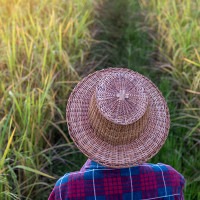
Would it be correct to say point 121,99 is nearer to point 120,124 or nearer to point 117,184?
point 120,124

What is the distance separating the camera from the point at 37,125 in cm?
172

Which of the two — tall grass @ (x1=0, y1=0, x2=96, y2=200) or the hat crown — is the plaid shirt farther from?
tall grass @ (x1=0, y1=0, x2=96, y2=200)

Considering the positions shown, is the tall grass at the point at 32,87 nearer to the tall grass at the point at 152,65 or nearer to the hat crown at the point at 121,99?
the tall grass at the point at 152,65

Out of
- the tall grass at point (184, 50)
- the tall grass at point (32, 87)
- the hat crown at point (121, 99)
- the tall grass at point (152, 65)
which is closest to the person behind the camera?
the hat crown at point (121, 99)

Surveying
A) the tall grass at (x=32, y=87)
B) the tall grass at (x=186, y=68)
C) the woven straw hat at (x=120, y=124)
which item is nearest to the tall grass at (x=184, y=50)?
the tall grass at (x=186, y=68)

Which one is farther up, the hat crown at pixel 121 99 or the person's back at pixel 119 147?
the hat crown at pixel 121 99

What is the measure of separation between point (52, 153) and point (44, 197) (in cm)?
34

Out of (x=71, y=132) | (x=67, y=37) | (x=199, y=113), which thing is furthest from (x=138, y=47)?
(x=71, y=132)

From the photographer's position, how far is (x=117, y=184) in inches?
38.2

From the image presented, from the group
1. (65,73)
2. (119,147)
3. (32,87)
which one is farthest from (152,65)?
(119,147)

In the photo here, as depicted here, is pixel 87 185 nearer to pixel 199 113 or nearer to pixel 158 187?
pixel 158 187

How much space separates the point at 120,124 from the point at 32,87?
122 cm

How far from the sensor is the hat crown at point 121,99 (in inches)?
36.6

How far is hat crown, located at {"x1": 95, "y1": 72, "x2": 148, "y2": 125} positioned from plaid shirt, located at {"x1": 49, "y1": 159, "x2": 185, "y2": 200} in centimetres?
20
